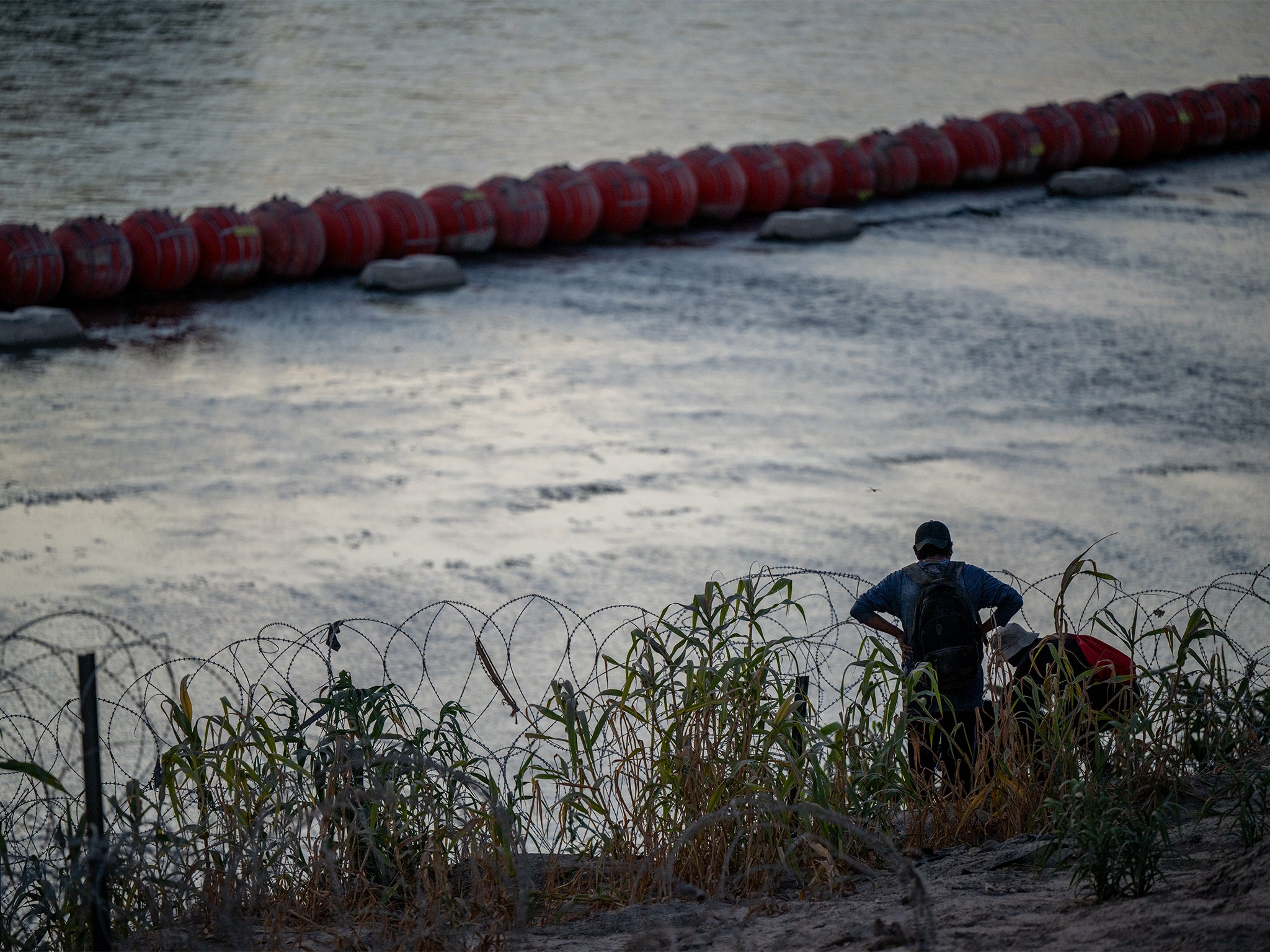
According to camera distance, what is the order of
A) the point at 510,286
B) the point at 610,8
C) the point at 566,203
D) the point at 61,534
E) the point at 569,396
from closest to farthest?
the point at 61,534
the point at 569,396
the point at 510,286
the point at 566,203
the point at 610,8

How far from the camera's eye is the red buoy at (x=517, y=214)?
58.3ft

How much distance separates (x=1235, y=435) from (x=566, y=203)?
9879mm

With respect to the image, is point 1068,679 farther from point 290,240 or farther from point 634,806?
point 290,240

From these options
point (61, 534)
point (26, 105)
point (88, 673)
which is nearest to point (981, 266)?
point (61, 534)

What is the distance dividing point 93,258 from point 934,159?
43.9 feet

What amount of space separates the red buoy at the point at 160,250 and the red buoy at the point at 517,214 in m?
4.09

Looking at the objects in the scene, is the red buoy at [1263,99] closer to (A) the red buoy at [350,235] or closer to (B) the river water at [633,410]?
(B) the river water at [633,410]

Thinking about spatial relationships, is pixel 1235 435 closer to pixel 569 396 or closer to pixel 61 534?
pixel 569 396

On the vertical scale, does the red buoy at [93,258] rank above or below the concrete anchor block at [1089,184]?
below

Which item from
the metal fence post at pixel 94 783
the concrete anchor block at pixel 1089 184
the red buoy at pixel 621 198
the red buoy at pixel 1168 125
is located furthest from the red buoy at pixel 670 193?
the metal fence post at pixel 94 783

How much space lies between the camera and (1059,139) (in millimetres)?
23266

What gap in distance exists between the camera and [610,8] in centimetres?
4959

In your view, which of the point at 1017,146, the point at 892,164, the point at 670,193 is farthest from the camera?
the point at 1017,146

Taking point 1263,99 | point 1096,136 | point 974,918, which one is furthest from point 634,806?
point 1263,99
